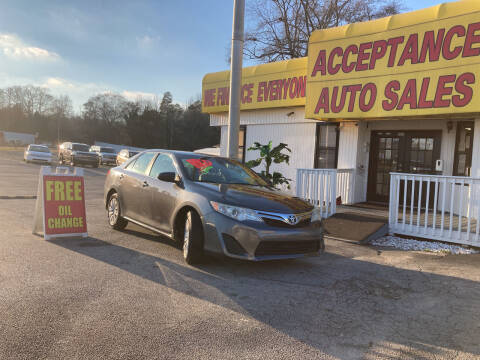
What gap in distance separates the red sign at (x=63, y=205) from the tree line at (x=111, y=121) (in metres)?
50.2

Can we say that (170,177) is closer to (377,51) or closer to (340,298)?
(340,298)

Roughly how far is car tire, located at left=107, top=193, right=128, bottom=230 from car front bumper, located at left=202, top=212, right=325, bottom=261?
8.97 feet

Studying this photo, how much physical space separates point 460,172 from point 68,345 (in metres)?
9.35

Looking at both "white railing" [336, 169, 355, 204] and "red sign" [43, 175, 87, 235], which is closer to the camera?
"red sign" [43, 175, 87, 235]

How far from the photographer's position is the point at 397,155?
417 inches

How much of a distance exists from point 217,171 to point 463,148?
672 cm

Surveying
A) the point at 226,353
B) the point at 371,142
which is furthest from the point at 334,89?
the point at 226,353

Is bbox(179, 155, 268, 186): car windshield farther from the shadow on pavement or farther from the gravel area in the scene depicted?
the gravel area

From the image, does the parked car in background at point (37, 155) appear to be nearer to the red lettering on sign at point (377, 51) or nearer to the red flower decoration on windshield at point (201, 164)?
the red lettering on sign at point (377, 51)

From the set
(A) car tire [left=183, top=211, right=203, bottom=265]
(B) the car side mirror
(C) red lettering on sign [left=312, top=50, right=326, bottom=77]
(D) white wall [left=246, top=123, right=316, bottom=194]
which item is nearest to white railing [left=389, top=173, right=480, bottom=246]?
(C) red lettering on sign [left=312, top=50, right=326, bottom=77]

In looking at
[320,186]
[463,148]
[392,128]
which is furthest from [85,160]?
[463,148]

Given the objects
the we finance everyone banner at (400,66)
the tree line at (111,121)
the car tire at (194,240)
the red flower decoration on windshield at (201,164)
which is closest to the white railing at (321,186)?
the we finance everyone banner at (400,66)

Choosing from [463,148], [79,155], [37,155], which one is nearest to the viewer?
[463,148]

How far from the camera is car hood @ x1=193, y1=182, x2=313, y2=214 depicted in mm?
4820
